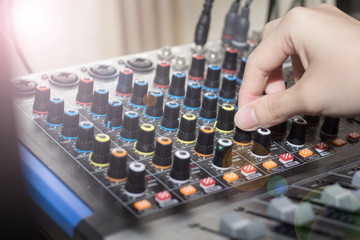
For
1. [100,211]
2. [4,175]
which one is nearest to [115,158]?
[100,211]

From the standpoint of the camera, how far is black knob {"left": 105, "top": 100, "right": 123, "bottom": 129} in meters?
0.97

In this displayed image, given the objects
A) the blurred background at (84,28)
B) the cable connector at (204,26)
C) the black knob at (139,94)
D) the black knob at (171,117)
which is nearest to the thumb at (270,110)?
the black knob at (171,117)

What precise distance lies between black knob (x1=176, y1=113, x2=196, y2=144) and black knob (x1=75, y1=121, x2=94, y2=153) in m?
0.19

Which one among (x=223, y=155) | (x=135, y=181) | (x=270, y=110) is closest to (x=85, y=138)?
(x=135, y=181)

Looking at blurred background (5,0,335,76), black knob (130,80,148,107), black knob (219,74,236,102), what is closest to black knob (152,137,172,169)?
black knob (130,80,148,107)

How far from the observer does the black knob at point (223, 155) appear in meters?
0.89

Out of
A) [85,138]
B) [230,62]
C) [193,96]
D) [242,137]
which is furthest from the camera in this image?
[230,62]

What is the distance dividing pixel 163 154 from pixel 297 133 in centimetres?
32

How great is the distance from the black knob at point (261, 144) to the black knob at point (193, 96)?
19 cm

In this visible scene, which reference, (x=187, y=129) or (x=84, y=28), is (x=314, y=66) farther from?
(x=84, y=28)

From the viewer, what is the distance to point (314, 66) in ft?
2.97

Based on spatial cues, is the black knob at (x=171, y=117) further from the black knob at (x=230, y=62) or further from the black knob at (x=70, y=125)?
the black knob at (x=230, y=62)

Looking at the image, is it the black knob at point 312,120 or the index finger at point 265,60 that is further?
the black knob at point 312,120

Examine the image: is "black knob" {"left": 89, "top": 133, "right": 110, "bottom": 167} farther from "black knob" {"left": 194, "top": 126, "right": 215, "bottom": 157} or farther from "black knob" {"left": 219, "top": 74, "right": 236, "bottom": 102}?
"black knob" {"left": 219, "top": 74, "right": 236, "bottom": 102}
